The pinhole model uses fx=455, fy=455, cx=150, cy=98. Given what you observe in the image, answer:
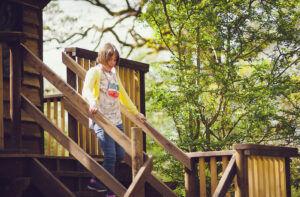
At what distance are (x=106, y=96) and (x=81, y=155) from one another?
70 cm

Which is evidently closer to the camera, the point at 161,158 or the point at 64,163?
the point at 64,163

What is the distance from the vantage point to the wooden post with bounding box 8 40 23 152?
504cm

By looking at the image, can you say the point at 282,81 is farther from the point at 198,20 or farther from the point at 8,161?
the point at 8,161

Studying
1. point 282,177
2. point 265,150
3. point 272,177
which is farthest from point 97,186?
point 282,177

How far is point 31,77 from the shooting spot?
6.66 meters

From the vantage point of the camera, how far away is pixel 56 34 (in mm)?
18156

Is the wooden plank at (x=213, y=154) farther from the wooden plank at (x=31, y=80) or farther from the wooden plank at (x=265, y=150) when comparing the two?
the wooden plank at (x=31, y=80)

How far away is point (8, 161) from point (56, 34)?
1394 cm

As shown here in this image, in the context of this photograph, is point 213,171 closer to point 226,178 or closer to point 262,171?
point 226,178

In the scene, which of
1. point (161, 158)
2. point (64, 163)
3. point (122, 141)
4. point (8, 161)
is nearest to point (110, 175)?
point (122, 141)

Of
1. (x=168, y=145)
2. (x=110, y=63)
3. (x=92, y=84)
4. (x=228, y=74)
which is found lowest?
(x=168, y=145)

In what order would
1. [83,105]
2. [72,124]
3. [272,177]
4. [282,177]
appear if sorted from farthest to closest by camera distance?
[72,124] → [282,177] → [272,177] → [83,105]

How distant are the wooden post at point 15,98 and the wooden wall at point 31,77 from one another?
114 centimetres

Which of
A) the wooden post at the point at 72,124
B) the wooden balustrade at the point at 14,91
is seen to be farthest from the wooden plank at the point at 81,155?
the wooden post at the point at 72,124
